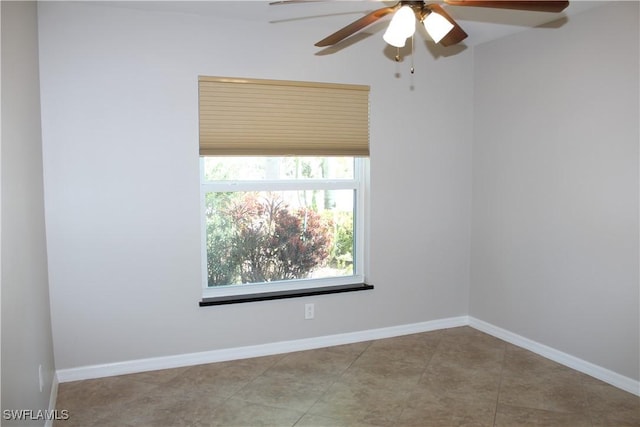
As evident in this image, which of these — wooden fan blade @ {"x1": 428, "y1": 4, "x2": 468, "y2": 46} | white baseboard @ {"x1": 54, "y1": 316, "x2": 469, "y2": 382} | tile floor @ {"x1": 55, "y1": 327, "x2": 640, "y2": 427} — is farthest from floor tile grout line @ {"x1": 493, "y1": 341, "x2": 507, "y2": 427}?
wooden fan blade @ {"x1": 428, "y1": 4, "x2": 468, "y2": 46}

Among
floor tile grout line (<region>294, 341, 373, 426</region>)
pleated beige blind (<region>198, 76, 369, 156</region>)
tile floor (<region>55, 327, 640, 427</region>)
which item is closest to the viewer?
tile floor (<region>55, 327, 640, 427</region>)

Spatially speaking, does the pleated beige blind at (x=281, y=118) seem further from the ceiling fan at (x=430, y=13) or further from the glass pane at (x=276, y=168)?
the ceiling fan at (x=430, y=13)

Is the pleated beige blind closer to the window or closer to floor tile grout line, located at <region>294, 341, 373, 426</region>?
the window

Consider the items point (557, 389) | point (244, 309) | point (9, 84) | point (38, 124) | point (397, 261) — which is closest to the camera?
point (9, 84)

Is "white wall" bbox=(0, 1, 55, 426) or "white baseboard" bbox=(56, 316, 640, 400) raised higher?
"white wall" bbox=(0, 1, 55, 426)

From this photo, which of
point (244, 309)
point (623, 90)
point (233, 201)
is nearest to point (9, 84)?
point (233, 201)

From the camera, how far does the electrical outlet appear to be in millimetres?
3787

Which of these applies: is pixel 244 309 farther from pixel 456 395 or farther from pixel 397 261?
pixel 456 395

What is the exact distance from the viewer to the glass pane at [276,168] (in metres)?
3.60

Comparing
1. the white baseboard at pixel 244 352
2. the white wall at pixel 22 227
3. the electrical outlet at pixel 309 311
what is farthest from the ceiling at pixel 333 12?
the white baseboard at pixel 244 352

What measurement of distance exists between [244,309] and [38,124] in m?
1.74

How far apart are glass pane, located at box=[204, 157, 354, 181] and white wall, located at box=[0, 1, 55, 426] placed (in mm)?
1111

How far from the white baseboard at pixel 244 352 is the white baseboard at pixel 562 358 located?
253mm

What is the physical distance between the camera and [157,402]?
296 centimetres
